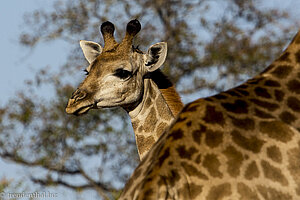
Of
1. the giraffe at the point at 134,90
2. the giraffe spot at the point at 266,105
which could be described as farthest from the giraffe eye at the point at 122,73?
the giraffe spot at the point at 266,105

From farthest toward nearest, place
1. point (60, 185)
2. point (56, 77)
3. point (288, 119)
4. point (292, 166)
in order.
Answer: point (56, 77) < point (60, 185) < point (288, 119) < point (292, 166)

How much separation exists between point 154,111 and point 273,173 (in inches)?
150

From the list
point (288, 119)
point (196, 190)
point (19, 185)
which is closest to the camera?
point (196, 190)

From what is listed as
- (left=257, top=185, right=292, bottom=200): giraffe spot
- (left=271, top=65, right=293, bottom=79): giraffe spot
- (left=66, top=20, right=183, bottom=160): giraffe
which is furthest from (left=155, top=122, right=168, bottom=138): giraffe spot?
(left=257, top=185, right=292, bottom=200): giraffe spot

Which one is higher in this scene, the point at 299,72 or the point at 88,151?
the point at 299,72

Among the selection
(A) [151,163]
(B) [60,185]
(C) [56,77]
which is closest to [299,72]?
(A) [151,163]

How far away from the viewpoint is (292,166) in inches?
184

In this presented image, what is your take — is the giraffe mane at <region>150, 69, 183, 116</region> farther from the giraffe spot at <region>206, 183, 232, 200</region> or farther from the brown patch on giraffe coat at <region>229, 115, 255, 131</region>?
the giraffe spot at <region>206, 183, 232, 200</region>

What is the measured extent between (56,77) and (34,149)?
220cm

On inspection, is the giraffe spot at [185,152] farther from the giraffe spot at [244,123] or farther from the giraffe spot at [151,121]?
the giraffe spot at [151,121]

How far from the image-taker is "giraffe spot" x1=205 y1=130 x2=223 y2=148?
4632 mm

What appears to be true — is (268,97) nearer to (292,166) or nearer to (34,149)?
(292,166)

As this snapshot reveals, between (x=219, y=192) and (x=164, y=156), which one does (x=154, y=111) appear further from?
(x=219, y=192)

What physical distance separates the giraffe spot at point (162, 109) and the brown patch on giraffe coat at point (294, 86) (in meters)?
2.87
